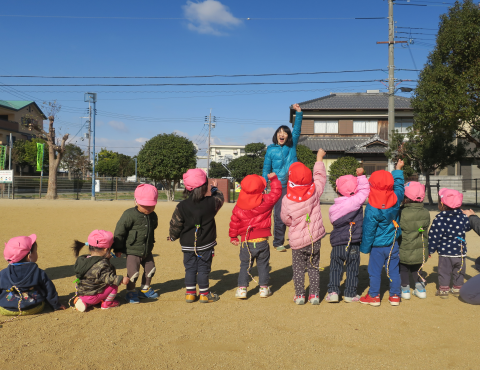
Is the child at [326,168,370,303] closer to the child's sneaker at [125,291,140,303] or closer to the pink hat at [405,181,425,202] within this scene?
the pink hat at [405,181,425,202]

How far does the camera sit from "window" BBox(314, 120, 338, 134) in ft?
113

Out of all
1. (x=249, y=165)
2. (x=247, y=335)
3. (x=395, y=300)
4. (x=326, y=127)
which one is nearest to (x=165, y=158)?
(x=326, y=127)

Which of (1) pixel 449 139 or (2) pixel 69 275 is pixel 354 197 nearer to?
(2) pixel 69 275

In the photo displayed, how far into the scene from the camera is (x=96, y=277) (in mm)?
3807

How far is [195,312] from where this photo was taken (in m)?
3.82

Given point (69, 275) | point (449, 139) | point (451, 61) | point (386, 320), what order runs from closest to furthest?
point (386, 320)
point (69, 275)
point (451, 61)
point (449, 139)

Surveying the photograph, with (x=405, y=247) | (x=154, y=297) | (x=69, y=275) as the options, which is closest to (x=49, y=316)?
(x=154, y=297)

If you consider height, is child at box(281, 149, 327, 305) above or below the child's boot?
above

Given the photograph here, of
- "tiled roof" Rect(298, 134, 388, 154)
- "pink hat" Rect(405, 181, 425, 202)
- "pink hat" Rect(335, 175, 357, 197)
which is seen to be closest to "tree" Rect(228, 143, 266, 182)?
"tiled roof" Rect(298, 134, 388, 154)

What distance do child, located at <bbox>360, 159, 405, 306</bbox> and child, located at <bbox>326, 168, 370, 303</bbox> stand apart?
0.28ft

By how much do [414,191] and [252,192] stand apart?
1.84 meters

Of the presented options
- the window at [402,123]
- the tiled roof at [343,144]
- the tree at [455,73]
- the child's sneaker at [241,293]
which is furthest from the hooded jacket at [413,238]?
the window at [402,123]

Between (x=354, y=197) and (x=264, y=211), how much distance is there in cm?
100

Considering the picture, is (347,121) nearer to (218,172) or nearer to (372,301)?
(372,301)
